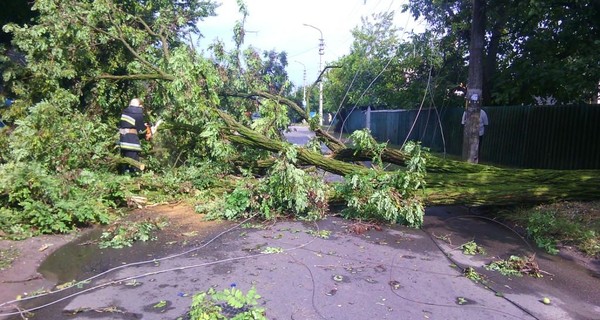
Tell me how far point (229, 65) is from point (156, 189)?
3247 mm

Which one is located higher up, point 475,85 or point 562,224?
point 475,85

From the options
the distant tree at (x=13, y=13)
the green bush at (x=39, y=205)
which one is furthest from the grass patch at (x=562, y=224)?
the distant tree at (x=13, y=13)

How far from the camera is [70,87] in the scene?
8.91 m

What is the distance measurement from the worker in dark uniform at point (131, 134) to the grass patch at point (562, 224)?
6.15 meters

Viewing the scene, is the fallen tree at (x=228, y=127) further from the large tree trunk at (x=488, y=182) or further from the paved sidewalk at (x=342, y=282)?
the paved sidewalk at (x=342, y=282)

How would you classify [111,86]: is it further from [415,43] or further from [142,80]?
[415,43]

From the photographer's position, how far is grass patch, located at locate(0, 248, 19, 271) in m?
4.82

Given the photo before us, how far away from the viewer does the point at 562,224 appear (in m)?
5.98

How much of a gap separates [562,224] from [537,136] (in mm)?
5657

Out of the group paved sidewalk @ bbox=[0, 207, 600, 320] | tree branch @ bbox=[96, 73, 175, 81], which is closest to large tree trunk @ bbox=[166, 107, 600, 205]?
paved sidewalk @ bbox=[0, 207, 600, 320]

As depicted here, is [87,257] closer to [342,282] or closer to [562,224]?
[342,282]

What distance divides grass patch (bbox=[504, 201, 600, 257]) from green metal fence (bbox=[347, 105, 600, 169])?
3132 millimetres

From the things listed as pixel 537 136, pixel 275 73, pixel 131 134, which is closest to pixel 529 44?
pixel 537 136

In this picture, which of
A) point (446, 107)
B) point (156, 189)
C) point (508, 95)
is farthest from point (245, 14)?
point (446, 107)
